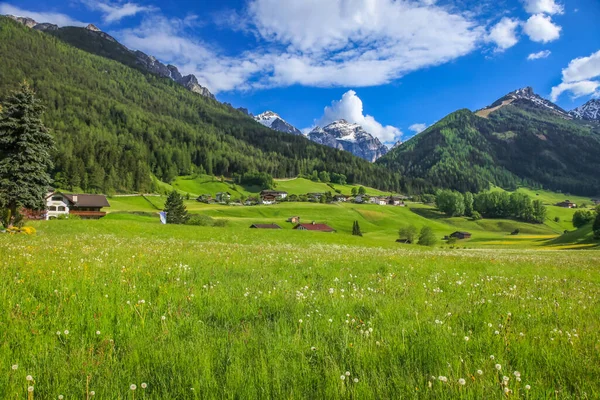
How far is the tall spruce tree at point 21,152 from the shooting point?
3259 centimetres

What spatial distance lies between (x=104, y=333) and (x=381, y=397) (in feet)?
13.0

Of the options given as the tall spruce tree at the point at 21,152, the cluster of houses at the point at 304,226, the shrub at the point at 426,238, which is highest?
the tall spruce tree at the point at 21,152

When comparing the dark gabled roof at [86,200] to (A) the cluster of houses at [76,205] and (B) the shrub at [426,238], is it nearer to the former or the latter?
(A) the cluster of houses at [76,205]

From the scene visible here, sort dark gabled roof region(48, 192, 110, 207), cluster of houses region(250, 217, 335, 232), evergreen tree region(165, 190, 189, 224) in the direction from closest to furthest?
evergreen tree region(165, 190, 189, 224) < dark gabled roof region(48, 192, 110, 207) < cluster of houses region(250, 217, 335, 232)

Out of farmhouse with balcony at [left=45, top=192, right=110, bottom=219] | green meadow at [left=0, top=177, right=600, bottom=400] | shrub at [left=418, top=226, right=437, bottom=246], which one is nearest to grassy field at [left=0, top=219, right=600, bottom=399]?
green meadow at [left=0, top=177, right=600, bottom=400]

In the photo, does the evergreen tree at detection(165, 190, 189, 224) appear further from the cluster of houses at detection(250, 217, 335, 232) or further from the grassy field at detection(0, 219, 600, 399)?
the grassy field at detection(0, 219, 600, 399)

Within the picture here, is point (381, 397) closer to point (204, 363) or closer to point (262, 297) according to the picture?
point (204, 363)

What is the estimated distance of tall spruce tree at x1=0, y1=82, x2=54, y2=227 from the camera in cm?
3259

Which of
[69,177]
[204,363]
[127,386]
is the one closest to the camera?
[127,386]

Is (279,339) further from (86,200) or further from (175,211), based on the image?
(86,200)

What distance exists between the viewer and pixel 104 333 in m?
4.71

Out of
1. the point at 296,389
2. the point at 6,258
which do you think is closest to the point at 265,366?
the point at 296,389

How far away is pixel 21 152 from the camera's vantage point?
3375 cm

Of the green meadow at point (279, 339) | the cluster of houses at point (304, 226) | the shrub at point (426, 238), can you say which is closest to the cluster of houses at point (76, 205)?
the cluster of houses at point (304, 226)
